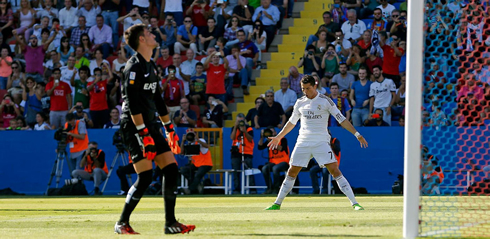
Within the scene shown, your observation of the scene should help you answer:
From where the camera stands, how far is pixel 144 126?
799 centimetres

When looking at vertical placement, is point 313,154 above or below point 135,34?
below

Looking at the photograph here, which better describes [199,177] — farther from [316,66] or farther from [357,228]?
[357,228]

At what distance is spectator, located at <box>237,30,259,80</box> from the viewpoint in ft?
78.0

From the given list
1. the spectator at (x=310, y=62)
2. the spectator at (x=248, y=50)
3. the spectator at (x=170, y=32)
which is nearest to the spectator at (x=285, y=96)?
the spectator at (x=310, y=62)

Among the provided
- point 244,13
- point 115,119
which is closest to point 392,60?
point 244,13

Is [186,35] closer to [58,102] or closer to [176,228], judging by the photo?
[58,102]

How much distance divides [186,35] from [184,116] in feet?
12.6

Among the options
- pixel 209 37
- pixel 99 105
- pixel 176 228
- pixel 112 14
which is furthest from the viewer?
pixel 112 14

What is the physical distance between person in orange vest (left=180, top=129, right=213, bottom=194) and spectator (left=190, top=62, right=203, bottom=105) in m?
1.94

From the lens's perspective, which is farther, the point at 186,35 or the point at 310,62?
the point at 186,35

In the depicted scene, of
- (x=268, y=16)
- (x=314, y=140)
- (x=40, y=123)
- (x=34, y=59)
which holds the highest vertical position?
(x=268, y=16)

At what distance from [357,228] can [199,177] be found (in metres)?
12.7

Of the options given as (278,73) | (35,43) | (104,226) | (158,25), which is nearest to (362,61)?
(278,73)

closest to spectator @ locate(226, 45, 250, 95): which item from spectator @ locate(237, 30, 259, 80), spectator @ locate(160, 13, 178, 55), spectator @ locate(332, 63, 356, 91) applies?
spectator @ locate(237, 30, 259, 80)
